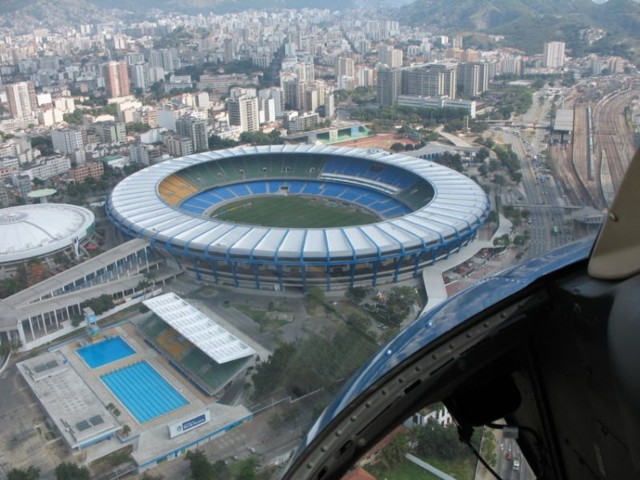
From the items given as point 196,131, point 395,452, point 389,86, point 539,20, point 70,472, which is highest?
point 539,20

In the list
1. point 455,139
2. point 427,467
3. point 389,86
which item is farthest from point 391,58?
point 427,467

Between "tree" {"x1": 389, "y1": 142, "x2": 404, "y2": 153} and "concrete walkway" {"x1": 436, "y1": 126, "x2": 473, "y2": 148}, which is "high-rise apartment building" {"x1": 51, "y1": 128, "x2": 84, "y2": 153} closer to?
"tree" {"x1": 389, "y1": 142, "x2": 404, "y2": 153}

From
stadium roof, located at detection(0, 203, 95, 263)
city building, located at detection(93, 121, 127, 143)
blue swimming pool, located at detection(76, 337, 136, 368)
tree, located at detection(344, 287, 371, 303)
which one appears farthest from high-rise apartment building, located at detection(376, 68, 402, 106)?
blue swimming pool, located at detection(76, 337, 136, 368)

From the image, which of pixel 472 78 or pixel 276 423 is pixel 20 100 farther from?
pixel 276 423


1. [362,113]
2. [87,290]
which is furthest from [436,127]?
[87,290]

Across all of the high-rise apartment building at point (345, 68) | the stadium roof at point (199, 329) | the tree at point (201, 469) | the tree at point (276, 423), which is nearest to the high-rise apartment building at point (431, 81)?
the high-rise apartment building at point (345, 68)

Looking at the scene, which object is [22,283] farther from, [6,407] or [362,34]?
[362,34]

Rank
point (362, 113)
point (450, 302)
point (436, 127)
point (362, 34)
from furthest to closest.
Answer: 1. point (362, 34)
2. point (362, 113)
3. point (436, 127)
4. point (450, 302)

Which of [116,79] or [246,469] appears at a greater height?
[116,79]
